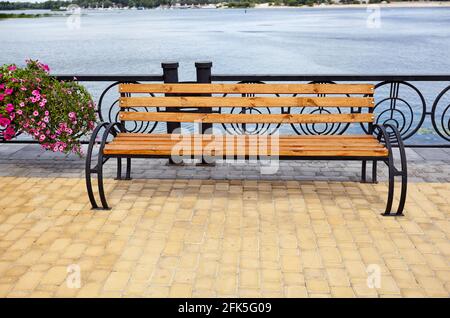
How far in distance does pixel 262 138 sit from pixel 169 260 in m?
1.67

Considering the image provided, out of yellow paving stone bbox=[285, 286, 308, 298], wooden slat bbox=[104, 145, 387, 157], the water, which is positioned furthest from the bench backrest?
the water

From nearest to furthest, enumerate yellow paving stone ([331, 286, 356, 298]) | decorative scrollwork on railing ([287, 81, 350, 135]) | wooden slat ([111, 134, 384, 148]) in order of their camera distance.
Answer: yellow paving stone ([331, 286, 356, 298])
wooden slat ([111, 134, 384, 148])
decorative scrollwork on railing ([287, 81, 350, 135])

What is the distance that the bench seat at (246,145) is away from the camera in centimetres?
440

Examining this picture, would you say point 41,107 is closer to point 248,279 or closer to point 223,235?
point 223,235

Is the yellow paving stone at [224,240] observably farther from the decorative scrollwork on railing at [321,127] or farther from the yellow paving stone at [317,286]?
the decorative scrollwork on railing at [321,127]

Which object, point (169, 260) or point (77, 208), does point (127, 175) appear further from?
point (169, 260)

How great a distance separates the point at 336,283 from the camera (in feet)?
10.8

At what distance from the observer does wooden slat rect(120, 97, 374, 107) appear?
15.9 feet

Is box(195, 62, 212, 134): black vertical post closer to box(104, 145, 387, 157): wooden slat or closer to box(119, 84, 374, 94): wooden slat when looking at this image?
box(119, 84, 374, 94): wooden slat

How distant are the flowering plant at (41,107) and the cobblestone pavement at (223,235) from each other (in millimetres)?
455

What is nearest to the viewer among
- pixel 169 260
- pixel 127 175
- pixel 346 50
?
pixel 169 260

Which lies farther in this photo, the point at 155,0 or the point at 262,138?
the point at 155,0
